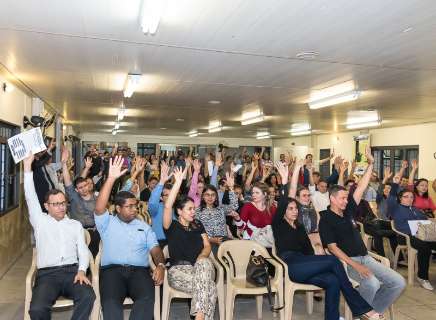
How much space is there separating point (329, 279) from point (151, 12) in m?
2.72

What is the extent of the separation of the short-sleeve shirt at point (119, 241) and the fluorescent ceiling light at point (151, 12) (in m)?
1.64

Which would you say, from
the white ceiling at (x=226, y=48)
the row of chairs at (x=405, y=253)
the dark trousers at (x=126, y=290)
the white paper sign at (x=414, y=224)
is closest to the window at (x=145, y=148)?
the white ceiling at (x=226, y=48)

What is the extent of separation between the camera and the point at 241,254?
13.6 ft

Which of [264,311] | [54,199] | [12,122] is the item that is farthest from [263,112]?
[54,199]

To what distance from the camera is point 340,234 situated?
399 cm

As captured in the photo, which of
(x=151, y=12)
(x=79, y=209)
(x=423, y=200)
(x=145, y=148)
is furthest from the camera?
(x=145, y=148)

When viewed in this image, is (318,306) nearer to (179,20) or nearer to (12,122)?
(179,20)

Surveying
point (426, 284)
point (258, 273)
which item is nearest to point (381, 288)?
point (258, 273)

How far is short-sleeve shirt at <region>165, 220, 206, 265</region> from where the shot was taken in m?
3.71

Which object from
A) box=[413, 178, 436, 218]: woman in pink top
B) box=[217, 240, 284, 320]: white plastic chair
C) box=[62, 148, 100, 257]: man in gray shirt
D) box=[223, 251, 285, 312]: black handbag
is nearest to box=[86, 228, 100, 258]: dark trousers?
box=[62, 148, 100, 257]: man in gray shirt

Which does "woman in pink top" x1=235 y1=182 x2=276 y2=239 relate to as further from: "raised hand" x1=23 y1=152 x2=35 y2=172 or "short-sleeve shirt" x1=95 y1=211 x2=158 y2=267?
"raised hand" x1=23 y1=152 x2=35 y2=172

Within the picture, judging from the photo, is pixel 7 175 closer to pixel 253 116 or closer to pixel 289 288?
pixel 289 288

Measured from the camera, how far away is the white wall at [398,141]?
38.5ft

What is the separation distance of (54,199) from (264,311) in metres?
2.40
